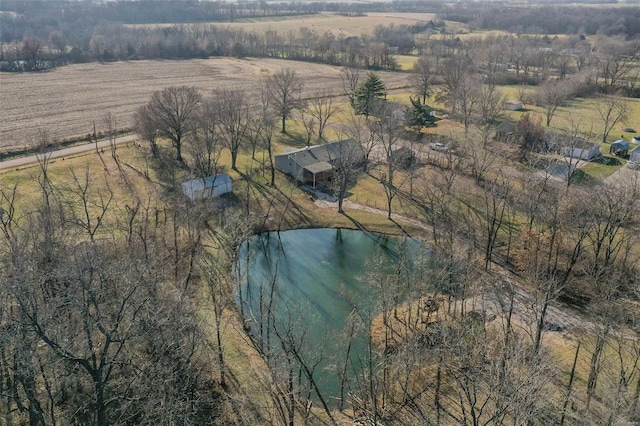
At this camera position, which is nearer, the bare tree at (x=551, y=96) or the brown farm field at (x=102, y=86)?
the brown farm field at (x=102, y=86)

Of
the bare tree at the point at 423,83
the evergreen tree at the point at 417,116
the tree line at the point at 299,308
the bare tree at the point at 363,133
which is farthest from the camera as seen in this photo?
the bare tree at the point at 423,83

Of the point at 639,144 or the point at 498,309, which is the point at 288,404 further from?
the point at 639,144

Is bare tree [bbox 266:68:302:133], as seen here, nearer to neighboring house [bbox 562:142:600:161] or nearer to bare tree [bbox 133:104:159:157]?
bare tree [bbox 133:104:159:157]

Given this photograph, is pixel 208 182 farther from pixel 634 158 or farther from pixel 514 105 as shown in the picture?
pixel 514 105

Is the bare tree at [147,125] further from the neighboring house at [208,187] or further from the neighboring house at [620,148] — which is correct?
the neighboring house at [620,148]

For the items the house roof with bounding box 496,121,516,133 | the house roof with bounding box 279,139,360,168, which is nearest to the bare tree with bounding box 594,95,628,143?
the house roof with bounding box 496,121,516,133

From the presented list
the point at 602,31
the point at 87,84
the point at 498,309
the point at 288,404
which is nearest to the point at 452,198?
the point at 498,309

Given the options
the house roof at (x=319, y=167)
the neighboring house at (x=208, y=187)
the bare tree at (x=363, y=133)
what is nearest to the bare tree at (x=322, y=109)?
the bare tree at (x=363, y=133)
